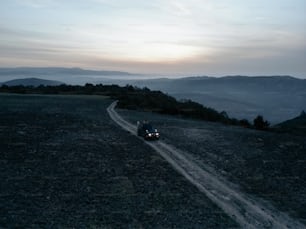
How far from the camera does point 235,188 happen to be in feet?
63.6

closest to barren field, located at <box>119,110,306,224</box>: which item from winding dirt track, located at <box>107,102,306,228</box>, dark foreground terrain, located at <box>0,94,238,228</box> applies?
winding dirt track, located at <box>107,102,306,228</box>

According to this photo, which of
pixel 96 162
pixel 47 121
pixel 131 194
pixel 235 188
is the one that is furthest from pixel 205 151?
pixel 47 121

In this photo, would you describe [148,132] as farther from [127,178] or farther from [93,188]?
[93,188]

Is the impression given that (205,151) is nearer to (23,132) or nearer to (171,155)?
(171,155)

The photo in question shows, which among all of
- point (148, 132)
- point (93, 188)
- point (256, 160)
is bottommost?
point (93, 188)

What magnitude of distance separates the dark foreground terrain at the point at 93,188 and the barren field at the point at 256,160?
8.13 feet

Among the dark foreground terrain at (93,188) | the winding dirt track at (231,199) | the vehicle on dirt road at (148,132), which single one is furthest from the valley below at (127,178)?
the vehicle on dirt road at (148,132)

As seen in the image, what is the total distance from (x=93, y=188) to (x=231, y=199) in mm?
5277

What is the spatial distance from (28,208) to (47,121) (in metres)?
28.5

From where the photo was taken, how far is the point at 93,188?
60.9ft

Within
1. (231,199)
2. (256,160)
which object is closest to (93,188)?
(231,199)

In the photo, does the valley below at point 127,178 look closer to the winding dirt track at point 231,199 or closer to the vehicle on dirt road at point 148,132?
the winding dirt track at point 231,199

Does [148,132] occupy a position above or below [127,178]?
above

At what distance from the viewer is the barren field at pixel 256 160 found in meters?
18.4
